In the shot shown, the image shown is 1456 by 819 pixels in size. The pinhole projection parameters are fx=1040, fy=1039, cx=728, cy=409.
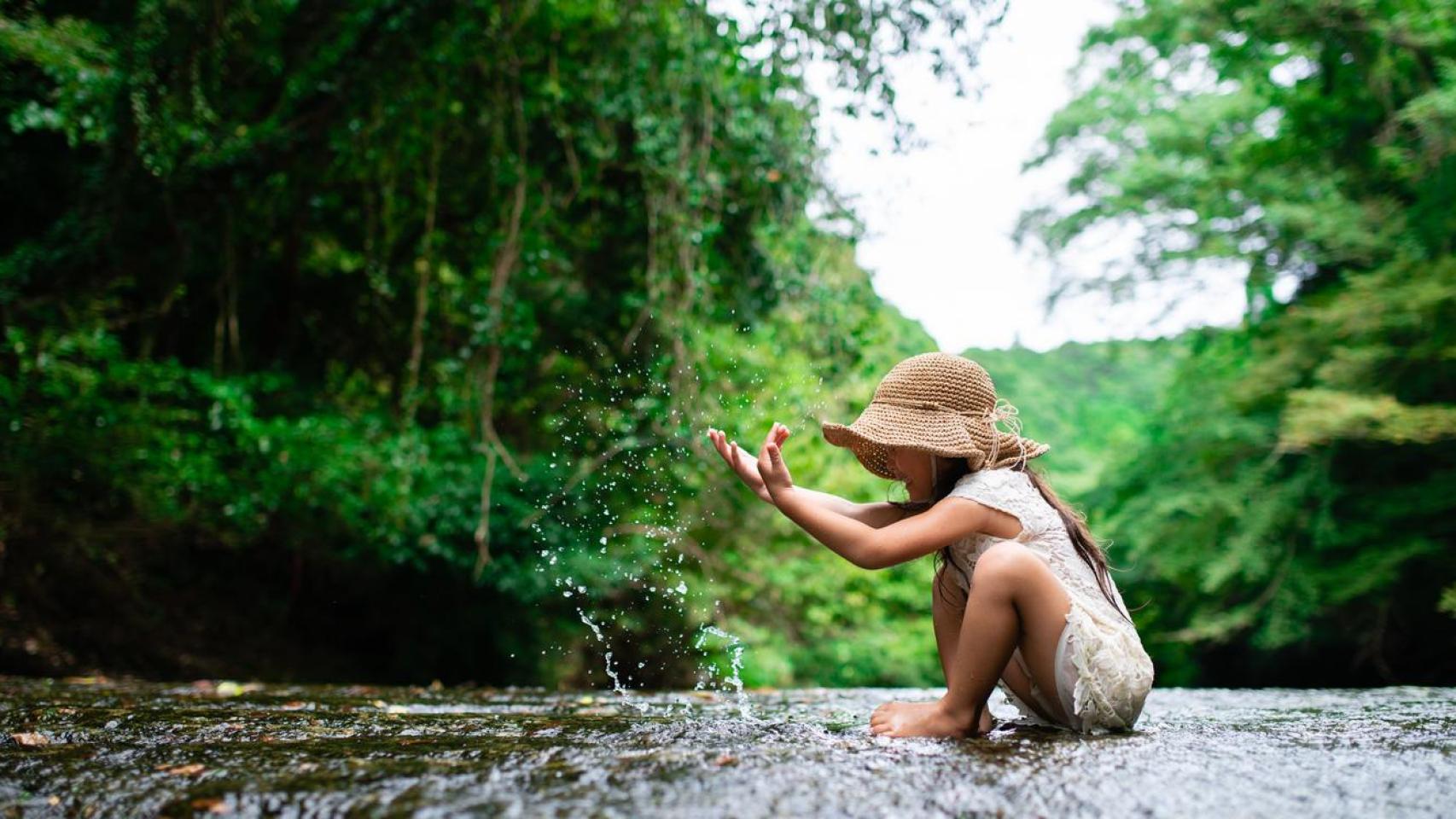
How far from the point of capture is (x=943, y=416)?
257cm

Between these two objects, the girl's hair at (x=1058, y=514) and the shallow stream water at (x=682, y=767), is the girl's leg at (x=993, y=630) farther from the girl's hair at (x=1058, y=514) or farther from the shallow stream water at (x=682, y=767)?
the girl's hair at (x=1058, y=514)

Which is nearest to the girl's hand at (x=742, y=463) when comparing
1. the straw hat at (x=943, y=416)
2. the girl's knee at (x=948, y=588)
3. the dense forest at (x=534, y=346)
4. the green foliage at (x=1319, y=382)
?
the straw hat at (x=943, y=416)

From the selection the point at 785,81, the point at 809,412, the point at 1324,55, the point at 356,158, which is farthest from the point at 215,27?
the point at 1324,55

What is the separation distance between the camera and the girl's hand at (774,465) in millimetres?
2506

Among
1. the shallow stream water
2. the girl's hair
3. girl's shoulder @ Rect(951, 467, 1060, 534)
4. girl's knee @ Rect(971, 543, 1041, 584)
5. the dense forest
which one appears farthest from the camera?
the dense forest

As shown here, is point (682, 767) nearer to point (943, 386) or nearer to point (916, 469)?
point (916, 469)

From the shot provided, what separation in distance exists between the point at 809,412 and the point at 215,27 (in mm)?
4688

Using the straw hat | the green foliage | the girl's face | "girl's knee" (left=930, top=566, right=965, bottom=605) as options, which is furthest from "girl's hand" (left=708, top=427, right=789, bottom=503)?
the green foliage

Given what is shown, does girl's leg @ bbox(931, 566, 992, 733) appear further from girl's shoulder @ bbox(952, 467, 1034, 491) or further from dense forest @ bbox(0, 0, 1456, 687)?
dense forest @ bbox(0, 0, 1456, 687)

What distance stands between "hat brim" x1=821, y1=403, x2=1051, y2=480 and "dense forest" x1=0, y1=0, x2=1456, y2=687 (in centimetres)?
439

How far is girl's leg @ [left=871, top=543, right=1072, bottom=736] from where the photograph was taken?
2287mm

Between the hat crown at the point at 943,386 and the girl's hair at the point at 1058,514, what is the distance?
5.5 inches

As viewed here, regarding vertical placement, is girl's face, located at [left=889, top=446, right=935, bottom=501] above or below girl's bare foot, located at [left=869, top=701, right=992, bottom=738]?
above

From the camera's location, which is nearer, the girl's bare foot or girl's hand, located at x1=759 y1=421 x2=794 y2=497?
the girl's bare foot
